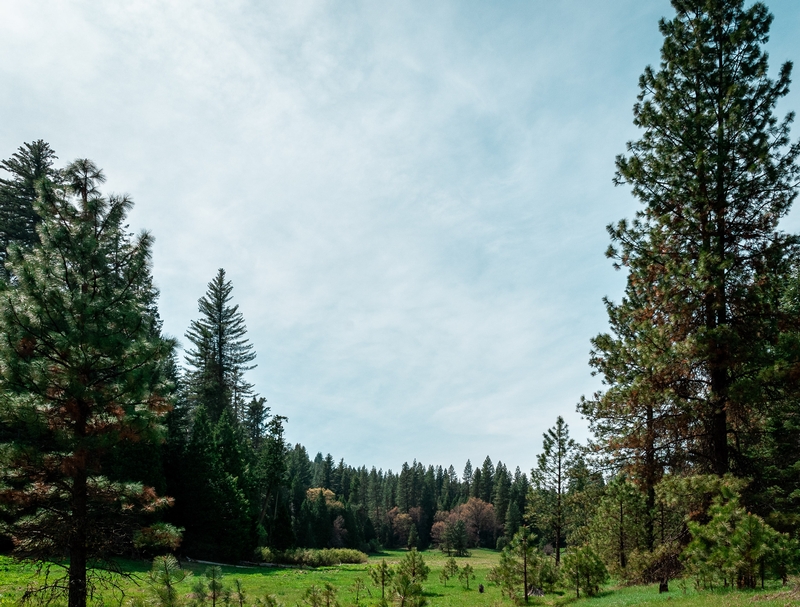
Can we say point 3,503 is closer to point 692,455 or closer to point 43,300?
point 43,300

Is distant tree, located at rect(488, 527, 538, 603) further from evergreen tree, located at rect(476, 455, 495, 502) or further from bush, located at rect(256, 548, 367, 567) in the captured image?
evergreen tree, located at rect(476, 455, 495, 502)

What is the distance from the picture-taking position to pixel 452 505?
344ft

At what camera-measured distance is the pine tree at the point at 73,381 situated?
855cm

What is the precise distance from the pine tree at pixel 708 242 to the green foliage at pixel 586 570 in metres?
9.63

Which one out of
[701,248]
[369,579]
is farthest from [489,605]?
[701,248]

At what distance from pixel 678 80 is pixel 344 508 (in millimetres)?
70262

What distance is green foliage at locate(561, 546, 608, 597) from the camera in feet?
62.5

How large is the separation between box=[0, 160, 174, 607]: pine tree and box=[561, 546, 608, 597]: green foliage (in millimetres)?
16939

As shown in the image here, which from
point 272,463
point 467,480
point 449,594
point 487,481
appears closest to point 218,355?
point 272,463

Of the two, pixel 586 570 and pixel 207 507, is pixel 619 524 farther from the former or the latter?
pixel 207 507

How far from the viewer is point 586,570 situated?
19.1 m

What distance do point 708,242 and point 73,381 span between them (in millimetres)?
14097

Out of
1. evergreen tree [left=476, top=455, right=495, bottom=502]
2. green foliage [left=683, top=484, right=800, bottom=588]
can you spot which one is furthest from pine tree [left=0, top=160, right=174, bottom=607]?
evergreen tree [left=476, top=455, right=495, bottom=502]

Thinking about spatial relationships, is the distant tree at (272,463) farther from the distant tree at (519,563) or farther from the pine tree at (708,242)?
the pine tree at (708,242)
